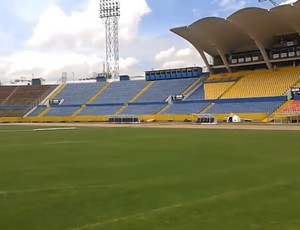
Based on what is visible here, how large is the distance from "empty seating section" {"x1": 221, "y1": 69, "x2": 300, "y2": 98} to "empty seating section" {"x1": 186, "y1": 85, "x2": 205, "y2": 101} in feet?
13.8

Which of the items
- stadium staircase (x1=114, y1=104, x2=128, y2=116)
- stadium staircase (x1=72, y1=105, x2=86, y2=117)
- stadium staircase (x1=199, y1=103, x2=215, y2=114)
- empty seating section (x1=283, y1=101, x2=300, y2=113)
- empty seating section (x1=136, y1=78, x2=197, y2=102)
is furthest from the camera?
stadium staircase (x1=72, y1=105, x2=86, y2=117)

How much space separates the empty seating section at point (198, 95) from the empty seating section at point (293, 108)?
15551mm

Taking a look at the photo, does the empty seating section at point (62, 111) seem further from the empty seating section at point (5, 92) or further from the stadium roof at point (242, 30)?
the stadium roof at point (242, 30)

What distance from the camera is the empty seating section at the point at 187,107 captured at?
60.9 metres

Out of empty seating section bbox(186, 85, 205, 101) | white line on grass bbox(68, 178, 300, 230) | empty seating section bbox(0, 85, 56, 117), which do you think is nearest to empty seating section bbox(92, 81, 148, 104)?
empty seating section bbox(186, 85, 205, 101)

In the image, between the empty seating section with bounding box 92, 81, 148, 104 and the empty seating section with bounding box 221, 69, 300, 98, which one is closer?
the empty seating section with bounding box 221, 69, 300, 98

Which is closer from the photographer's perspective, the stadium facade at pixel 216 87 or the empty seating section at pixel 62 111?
the stadium facade at pixel 216 87

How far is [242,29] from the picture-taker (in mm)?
58344

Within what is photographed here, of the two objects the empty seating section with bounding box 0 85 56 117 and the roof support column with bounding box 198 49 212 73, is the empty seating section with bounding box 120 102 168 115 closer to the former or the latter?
the roof support column with bounding box 198 49 212 73

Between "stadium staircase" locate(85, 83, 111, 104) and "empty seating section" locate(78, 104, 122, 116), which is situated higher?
"stadium staircase" locate(85, 83, 111, 104)

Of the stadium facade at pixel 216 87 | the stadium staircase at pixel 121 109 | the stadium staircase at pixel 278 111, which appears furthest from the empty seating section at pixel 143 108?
the stadium staircase at pixel 278 111

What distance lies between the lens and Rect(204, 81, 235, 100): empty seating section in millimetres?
63025

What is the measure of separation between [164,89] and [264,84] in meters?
18.4

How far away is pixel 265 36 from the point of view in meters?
59.3
